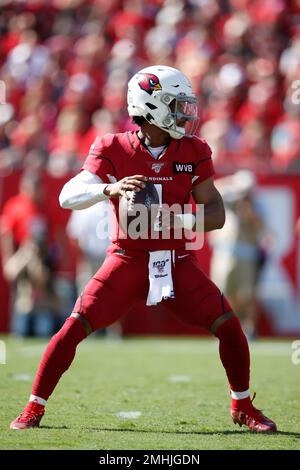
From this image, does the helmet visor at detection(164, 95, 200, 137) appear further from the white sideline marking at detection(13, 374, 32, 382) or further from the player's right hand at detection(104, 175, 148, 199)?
the white sideline marking at detection(13, 374, 32, 382)

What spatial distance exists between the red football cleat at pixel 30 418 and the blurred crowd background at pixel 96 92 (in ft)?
18.6

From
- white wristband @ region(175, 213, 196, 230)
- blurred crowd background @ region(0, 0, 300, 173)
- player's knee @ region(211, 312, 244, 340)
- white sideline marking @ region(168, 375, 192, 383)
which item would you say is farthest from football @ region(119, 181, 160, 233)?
blurred crowd background @ region(0, 0, 300, 173)

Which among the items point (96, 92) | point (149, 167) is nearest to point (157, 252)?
point (149, 167)

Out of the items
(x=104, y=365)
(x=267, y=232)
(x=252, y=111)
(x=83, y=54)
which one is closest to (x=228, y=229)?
(x=267, y=232)

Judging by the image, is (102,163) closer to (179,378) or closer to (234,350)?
(234,350)

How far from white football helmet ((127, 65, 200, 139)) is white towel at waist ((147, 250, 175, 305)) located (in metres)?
0.64

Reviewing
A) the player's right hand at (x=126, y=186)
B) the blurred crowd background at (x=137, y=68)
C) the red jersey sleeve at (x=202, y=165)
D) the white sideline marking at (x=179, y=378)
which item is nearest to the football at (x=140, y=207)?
the player's right hand at (x=126, y=186)

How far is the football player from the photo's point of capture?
16.0ft

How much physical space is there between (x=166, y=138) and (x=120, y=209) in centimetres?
48

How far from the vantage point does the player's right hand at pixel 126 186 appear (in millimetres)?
4660

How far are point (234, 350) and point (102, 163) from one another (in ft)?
3.95

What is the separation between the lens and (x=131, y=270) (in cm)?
495

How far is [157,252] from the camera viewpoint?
4.99 metres
